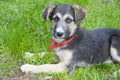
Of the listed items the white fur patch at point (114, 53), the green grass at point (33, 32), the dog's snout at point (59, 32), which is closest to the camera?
the dog's snout at point (59, 32)

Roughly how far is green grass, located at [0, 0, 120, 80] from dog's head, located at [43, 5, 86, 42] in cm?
58

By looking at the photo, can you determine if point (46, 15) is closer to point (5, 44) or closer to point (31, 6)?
point (5, 44)

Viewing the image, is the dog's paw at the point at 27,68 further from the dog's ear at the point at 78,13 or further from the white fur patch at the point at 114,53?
the white fur patch at the point at 114,53

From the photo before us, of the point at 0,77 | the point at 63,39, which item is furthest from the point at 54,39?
the point at 0,77

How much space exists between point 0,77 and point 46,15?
1240mm

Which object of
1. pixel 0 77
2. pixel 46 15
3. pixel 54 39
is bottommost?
pixel 0 77

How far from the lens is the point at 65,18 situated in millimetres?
5773

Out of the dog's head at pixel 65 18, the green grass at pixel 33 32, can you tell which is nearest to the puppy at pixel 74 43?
the dog's head at pixel 65 18

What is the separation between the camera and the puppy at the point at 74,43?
573 cm

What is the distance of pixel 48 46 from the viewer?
6.47 meters

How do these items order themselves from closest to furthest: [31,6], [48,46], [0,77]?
[0,77] < [48,46] < [31,6]

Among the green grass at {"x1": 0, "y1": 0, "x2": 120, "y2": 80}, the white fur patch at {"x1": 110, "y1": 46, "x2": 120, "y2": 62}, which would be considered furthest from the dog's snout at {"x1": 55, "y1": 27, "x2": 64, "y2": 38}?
the white fur patch at {"x1": 110, "y1": 46, "x2": 120, "y2": 62}

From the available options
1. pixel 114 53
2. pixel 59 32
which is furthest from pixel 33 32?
pixel 114 53

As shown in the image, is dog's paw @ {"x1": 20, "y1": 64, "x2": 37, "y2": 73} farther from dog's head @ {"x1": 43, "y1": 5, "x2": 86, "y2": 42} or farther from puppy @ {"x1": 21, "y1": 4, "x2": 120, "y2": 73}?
dog's head @ {"x1": 43, "y1": 5, "x2": 86, "y2": 42}
